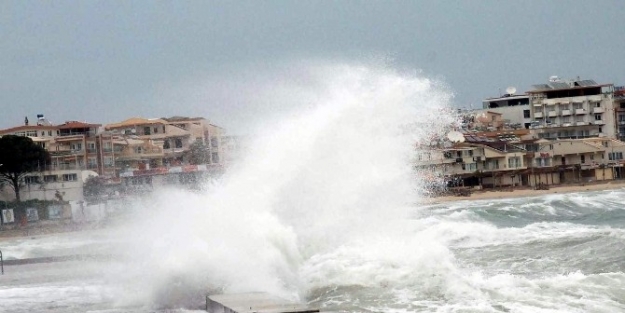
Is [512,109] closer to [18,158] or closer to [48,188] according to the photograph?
[48,188]

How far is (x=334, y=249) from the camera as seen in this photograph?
64.7ft

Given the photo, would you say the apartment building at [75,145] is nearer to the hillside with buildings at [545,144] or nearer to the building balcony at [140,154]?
the building balcony at [140,154]

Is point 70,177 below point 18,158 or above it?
below

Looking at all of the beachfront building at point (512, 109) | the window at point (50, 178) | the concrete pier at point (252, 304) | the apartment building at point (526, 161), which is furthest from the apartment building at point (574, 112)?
the concrete pier at point (252, 304)

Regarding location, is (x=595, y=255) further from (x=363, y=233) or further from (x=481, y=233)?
(x=481, y=233)

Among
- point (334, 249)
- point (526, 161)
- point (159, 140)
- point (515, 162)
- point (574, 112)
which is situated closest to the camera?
point (334, 249)

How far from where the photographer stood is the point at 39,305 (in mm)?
17891

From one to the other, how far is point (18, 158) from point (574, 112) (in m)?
37.9

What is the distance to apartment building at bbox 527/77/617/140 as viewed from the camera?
7638 centimetres

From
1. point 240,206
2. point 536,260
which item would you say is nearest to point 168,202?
point 240,206

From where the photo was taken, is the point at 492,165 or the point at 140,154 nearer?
the point at 492,165

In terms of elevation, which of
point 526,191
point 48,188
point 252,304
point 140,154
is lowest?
point 526,191

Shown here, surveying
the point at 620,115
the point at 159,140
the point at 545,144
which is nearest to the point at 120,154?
the point at 159,140

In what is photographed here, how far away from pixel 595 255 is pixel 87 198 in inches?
1748
